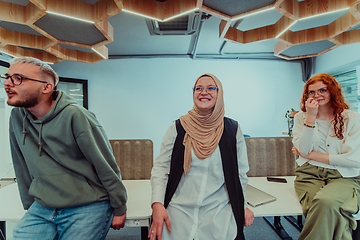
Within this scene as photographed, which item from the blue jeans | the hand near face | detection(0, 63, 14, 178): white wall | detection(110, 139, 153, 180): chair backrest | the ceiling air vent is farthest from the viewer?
detection(0, 63, 14, 178): white wall

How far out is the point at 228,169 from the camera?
123 cm

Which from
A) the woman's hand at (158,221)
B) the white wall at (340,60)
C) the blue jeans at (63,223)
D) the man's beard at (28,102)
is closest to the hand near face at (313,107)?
the woman's hand at (158,221)

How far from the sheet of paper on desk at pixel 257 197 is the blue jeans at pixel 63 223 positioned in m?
1.04

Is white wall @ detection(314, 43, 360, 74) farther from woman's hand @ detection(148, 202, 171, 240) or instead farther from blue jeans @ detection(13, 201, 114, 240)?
blue jeans @ detection(13, 201, 114, 240)

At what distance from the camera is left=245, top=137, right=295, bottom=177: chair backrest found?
194 cm

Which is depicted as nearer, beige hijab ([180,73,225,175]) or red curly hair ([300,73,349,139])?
beige hijab ([180,73,225,175])

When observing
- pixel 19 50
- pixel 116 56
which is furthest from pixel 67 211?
pixel 116 56

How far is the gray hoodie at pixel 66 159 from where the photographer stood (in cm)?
108

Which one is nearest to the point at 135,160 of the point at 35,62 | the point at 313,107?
the point at 35,62

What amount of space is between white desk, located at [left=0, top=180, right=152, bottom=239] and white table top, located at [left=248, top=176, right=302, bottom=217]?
2.49 ft

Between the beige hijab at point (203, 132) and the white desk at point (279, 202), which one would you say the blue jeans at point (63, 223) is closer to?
the beige hijab at point (203, 132)

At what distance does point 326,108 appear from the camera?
5.26 ft

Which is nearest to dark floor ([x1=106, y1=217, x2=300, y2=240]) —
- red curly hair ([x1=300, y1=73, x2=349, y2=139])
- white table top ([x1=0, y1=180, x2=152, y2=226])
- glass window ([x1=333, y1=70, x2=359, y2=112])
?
white table top ([x1=0, y1=180, x2=152, y2=226])

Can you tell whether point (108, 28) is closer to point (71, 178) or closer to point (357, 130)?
point (71, 178)
